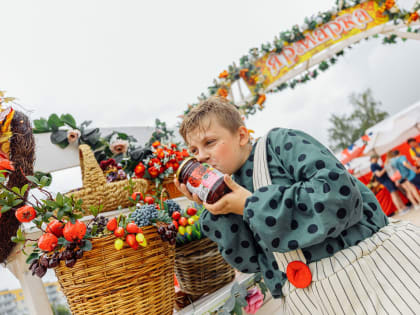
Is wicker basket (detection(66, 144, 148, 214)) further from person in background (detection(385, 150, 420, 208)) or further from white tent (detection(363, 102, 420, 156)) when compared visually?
white tent (detection(363, 102, 420, 156))

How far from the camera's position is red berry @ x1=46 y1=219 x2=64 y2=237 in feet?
2.41

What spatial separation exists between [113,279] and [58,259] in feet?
0.54

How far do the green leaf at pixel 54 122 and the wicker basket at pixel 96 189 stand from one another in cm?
34

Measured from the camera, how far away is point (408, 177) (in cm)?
517

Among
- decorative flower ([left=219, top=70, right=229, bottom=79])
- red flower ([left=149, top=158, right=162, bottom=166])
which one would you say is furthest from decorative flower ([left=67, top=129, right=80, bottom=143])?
decorative flower ([left=219, top=70, right=229, bottom=79])

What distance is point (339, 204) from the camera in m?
0.66

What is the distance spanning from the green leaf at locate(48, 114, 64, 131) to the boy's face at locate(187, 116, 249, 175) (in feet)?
3.06

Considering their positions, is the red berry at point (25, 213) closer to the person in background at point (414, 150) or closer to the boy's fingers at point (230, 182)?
the boy's fingers at point (230, 182)

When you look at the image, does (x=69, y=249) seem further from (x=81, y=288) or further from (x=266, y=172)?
(x=266, y=172)

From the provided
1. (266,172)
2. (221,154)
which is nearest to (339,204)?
(266,172)

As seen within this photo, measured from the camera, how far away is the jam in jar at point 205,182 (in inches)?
29.3

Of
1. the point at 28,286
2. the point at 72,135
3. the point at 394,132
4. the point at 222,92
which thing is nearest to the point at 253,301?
the point at 28,286

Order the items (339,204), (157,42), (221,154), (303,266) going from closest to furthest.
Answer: (339,204)
(303,266)
(221,154)
(157,42)

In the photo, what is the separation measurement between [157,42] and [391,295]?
2940 mm
